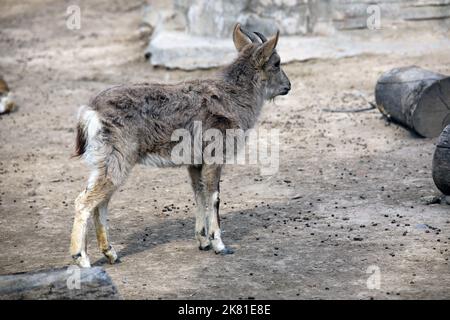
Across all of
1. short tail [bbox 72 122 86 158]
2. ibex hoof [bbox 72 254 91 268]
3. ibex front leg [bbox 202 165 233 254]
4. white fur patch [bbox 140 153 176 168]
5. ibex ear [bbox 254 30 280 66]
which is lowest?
ibex hoof [bbox 72 254 91 268]

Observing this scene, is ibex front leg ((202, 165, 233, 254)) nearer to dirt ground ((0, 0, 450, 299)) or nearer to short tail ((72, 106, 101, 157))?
dirt ground ((0, 0, 450, 299))

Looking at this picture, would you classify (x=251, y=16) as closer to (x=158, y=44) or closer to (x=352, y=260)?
(x=158, y=44)

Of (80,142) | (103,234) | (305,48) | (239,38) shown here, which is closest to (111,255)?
(103,234)

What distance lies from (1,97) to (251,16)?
435 cm

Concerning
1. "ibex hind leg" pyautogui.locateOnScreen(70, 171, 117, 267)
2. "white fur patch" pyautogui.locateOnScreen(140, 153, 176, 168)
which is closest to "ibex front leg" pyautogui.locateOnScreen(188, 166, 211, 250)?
"white fur patch" pyautogui.locateOnScreen(140, 153, 176, 168)

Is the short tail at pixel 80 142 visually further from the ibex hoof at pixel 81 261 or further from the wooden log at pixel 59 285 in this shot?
the wooden log at pixel 59 285

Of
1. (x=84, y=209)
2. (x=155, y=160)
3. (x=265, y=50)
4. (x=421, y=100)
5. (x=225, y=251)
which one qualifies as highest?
(x=265, y=50)

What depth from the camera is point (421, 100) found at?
31.4ft

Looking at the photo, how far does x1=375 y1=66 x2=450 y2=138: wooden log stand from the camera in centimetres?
959

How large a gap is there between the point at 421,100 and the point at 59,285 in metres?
5.79

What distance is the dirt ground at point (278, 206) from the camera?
6.12 m

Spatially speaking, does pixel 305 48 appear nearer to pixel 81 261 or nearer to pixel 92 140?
pixel 92 140
